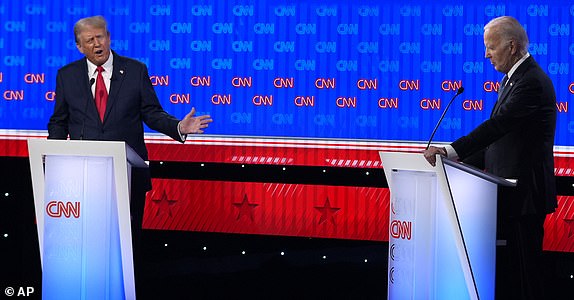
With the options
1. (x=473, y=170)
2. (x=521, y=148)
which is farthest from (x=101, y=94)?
(x=521, y=148)

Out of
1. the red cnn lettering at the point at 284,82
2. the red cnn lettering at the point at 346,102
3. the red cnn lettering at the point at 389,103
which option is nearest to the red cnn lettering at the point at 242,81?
the red cnn lettering at the point at 284,82

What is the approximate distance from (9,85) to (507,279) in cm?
335

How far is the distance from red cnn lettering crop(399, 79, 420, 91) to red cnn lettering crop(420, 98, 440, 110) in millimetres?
87

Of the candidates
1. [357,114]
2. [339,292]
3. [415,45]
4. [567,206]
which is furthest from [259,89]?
[567,206]

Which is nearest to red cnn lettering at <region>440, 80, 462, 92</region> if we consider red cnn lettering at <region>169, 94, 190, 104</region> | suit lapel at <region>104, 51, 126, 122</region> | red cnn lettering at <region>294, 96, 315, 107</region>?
red cnn lettering at <region>294, 96, 315, 107</region>

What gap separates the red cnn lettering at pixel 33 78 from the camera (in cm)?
555

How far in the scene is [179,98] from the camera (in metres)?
5.49

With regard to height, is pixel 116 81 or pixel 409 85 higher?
pixel 409 85

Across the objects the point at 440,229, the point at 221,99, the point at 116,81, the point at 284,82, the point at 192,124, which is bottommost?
the point at 440,229

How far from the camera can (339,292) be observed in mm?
5500

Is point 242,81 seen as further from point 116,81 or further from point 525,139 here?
point 525,139

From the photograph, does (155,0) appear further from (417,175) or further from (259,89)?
(417,175)

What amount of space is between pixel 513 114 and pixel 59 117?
87.6 inches

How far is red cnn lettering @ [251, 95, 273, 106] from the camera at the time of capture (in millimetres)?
5398
